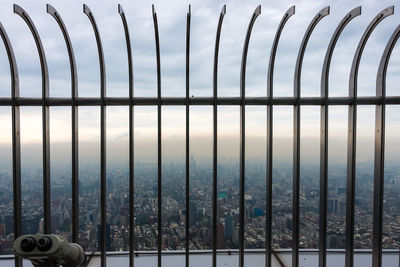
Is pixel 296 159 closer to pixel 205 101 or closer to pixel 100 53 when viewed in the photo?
pixel 205 101

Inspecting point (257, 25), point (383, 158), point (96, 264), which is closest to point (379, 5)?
point (257, 25)

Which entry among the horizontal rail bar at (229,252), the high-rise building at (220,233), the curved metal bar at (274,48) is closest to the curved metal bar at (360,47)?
the curved metal bar at (274,48)

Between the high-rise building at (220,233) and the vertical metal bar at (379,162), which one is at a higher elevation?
the vertical metal bar at (379,162)

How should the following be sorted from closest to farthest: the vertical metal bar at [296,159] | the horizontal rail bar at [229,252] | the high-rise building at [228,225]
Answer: the vertical metal bar at [296,159], the high-rise building at [228,225], the horizontal rail bar at [229,252]

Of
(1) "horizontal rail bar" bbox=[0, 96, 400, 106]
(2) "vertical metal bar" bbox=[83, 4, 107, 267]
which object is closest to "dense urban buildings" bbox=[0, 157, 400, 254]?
(2) "vertical metal bar" bbox=[83, 4, 107, 267]

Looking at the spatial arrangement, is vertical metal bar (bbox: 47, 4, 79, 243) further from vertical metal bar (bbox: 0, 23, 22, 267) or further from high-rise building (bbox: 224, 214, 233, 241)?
high-rise building (bbox: 224, 214, 233, 241)

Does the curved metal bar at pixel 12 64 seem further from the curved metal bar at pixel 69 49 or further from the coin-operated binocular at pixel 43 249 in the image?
the coin-operated binocular at pixel 43 249
